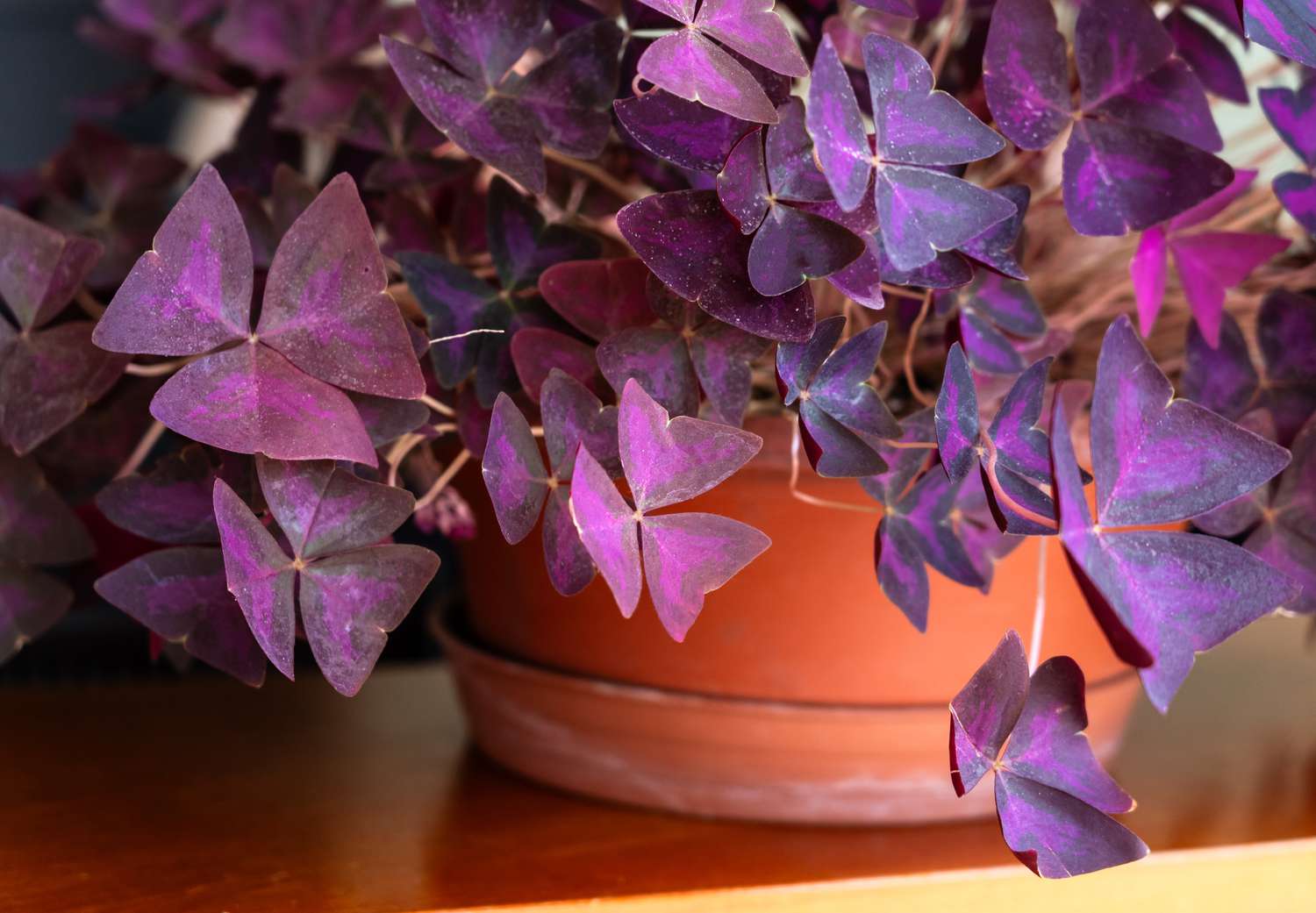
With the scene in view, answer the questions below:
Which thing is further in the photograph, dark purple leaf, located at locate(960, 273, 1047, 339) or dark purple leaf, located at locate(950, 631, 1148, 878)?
dark purple leaf, located at locate(960, 273, 1047, 339)

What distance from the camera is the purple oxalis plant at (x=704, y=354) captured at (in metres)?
0.31

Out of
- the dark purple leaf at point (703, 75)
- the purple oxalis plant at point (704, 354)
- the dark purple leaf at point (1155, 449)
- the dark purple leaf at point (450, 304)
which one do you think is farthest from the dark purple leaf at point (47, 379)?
the dark purple leaf at point (1155, 449)

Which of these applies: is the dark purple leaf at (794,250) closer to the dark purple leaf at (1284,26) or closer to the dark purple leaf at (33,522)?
the dark purple leaf at (1284,26)

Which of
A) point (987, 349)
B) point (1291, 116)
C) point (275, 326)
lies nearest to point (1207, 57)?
point (1291, 116)

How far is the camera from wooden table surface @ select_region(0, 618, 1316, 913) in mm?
430

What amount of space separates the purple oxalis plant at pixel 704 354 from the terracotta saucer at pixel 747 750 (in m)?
0.10

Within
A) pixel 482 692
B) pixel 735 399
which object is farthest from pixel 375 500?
pixel 482 692

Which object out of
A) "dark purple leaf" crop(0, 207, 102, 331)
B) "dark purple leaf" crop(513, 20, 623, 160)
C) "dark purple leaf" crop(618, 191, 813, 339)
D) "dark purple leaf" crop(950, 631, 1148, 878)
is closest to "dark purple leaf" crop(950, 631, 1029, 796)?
"dark purple leaf" crop(950, 631, 1148, 878)

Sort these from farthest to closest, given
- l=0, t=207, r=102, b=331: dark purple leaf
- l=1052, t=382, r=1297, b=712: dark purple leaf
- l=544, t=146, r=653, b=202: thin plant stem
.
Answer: l=544, t=146, r=653, b=202: thin plant stem
l=0, t=207, r=102, b=331: dark purple leaf
l=1052, t=382, r=1297, b=712: dark purple leaf

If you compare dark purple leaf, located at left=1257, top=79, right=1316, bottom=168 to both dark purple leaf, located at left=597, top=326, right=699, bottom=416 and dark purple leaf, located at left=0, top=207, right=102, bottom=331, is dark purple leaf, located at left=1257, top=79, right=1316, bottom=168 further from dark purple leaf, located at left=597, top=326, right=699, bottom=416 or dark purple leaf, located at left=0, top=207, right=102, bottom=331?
dark purple leaf, located at left=0, top=207, right=102, bottom=331

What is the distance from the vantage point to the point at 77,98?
2.97 ft

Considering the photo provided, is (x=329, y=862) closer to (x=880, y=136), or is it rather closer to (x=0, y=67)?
(x=880, y=136)

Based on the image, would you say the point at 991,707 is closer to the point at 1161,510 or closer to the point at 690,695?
the point at 1161,510

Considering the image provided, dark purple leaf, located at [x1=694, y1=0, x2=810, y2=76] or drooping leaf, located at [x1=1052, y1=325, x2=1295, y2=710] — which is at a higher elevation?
dark purple leaf, located at [x1=694, y1=0, x2=810, y2=76]
